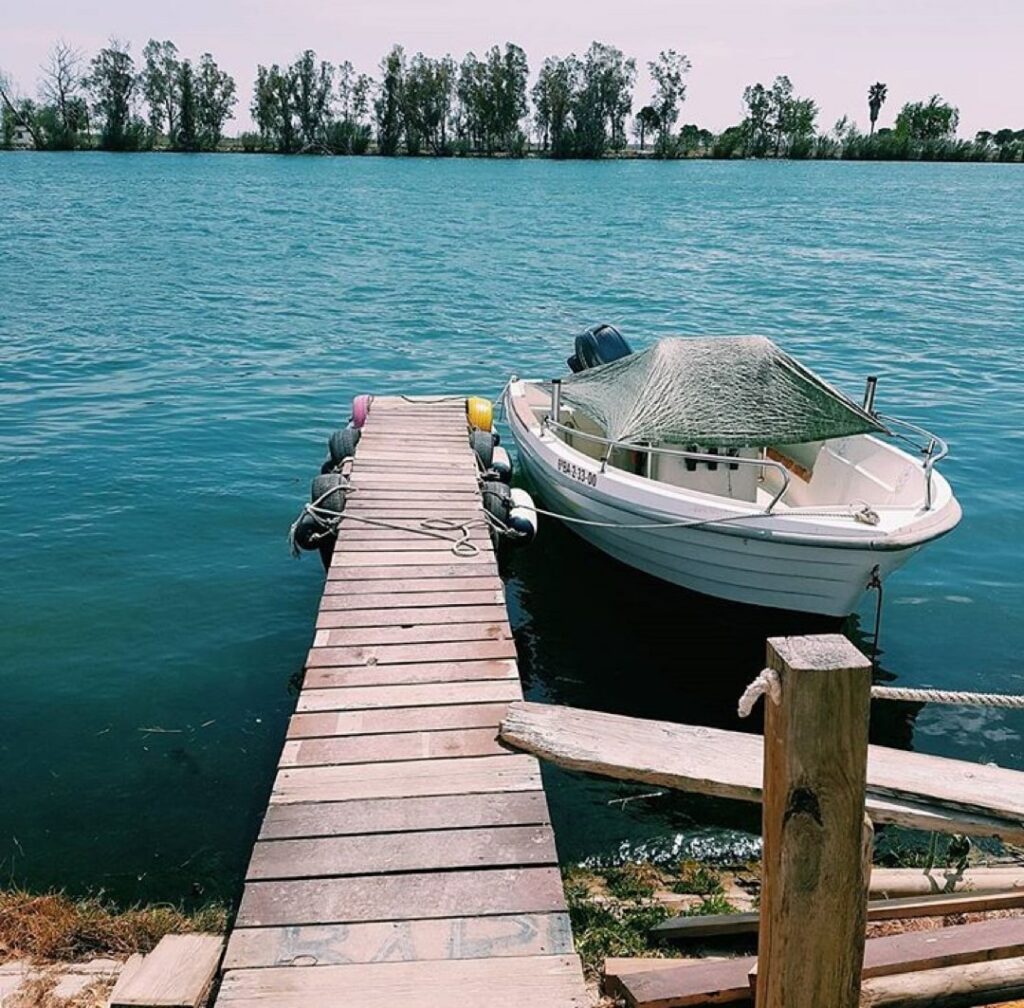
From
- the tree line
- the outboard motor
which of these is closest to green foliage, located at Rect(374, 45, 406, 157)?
the tree line

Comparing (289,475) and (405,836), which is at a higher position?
(405,836)

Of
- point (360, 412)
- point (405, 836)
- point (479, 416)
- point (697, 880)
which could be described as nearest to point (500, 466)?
point (479, 416)

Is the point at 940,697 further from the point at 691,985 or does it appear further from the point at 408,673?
the point at 408,673

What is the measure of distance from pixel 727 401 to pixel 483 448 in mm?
3123

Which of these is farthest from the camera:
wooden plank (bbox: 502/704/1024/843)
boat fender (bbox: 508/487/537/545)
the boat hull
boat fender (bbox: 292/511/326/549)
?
boat fender (bbox: 508/487/537/545)

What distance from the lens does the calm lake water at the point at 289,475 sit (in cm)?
712

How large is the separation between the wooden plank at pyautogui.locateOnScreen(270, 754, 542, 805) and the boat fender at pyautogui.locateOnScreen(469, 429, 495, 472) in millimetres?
6200

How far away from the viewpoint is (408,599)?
7.38 meters

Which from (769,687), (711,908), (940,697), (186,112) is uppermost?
(186,112)

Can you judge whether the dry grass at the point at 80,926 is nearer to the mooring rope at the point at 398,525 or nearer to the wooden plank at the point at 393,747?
the wooden plank at the point at 393,747

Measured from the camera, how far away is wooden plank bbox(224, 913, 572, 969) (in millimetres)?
3910

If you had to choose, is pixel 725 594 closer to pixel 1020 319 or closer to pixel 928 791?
pixel 928 791

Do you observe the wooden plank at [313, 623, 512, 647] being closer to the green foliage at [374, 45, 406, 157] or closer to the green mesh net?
the green mesh net

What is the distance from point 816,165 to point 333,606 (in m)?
107
